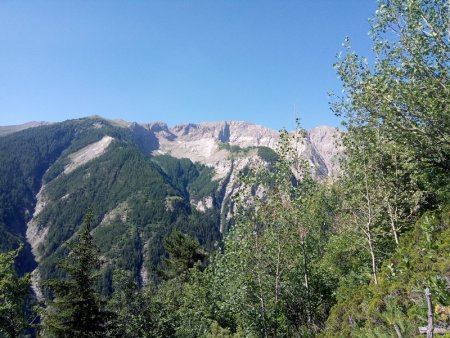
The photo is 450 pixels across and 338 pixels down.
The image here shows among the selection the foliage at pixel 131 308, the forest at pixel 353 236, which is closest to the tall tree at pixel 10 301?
the forest at pixel 353 236

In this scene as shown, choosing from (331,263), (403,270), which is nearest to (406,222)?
(331,263)

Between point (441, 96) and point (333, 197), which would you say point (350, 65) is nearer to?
point (441, 96)

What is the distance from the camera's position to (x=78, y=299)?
30156 millimetres

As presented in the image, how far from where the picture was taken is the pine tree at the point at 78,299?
98.0 ft

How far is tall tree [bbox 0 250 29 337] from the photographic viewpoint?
3475 cm

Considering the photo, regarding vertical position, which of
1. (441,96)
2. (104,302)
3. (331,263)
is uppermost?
(441,96)

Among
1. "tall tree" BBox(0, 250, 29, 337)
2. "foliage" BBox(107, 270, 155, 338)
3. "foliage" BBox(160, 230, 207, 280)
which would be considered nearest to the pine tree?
"tall tree" BBox(0, 250, 29, 337)

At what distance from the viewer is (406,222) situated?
25531 millimetres

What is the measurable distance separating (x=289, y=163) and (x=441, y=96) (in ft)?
28.9

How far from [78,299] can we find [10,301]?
34.8 feet

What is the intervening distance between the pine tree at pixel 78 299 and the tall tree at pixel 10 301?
5.56 metres

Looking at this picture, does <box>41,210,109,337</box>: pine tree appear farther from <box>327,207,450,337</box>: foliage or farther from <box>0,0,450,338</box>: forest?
<box>327,207,450,337</box>: foliage

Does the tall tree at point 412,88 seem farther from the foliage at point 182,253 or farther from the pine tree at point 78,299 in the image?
the foliage at point 182,253

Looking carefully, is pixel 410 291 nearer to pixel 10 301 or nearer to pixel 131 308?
pixel 10 301
